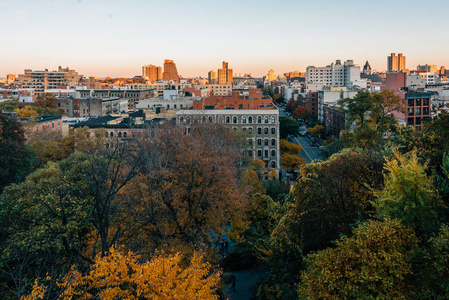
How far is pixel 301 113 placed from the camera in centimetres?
11625

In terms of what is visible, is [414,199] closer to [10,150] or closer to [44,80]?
[10,150]

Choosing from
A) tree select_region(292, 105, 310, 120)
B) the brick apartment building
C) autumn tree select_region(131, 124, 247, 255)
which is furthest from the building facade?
autumn tree select_region(131, 124, 247, 255)

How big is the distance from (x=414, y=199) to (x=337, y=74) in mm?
178072

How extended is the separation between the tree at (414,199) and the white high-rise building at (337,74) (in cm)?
15431

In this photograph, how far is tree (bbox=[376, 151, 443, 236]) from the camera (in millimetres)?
14273

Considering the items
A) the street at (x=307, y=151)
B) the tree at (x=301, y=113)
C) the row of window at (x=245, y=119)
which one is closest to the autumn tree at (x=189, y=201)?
the row of window at (x=245, y=119)

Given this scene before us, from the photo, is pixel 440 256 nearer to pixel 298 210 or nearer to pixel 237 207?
pixel 298 210

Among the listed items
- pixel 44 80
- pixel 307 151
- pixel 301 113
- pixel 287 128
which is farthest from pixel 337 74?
pixel 44 80

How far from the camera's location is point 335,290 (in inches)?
542

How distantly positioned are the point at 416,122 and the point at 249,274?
132 ft

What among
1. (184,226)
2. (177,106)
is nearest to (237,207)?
(184,226)

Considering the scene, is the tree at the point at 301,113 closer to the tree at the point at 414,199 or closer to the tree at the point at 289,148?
the tree at the point at 289,148

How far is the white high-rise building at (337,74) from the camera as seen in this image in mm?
174750

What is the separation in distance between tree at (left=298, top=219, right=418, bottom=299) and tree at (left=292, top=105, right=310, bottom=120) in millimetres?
103493
